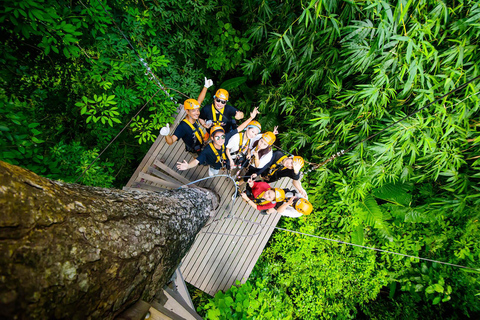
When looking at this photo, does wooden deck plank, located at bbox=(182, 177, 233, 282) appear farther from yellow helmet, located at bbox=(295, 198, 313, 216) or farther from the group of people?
yellow helmet, located at bbox=(295, 198, 313, 216)

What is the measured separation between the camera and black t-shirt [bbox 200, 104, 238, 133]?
13.1 feet

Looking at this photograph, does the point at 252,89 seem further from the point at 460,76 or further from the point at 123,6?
the point at 460,76

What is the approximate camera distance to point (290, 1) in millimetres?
3662

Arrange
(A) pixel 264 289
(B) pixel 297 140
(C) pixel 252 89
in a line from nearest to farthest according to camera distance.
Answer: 1. (A) pixel 264 289
2. (B) pixel 297 140
3. (C) pixel 252 89

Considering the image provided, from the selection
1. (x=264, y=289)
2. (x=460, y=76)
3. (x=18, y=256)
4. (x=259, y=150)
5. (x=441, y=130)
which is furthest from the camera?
(x=264, y=289)

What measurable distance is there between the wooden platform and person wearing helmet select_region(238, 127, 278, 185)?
80 centimetres

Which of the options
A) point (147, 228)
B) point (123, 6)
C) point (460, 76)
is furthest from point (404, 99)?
point (123, 6)

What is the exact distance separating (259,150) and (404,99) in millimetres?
2580

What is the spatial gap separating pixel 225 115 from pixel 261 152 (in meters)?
1.21

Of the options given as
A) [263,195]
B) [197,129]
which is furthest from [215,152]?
[263,195]

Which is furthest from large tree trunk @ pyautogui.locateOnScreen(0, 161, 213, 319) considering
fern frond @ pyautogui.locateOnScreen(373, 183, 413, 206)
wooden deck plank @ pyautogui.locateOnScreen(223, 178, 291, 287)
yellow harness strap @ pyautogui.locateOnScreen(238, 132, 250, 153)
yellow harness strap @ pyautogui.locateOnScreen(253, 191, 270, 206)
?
fern frond @ pyautogui.locateOnScreen(373, 183, 413, 206)

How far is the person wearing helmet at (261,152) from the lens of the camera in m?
3.42

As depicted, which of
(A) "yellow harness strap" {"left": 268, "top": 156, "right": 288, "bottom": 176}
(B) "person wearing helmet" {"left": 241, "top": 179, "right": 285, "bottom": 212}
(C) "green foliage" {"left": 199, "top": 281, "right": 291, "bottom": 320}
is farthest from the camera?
(A) "yellow harness strap" {"left": 268, "top": 156, "right": 288, "bottom": 176}

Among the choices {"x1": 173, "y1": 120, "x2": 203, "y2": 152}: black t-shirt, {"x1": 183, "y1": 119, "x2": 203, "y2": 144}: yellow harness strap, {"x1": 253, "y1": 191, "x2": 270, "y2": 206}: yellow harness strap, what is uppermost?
{"x1": 183, "y1": 119, "x2": 203, "y2": 144}: yellow harness strap
